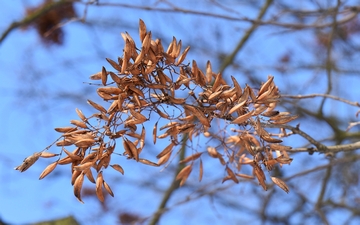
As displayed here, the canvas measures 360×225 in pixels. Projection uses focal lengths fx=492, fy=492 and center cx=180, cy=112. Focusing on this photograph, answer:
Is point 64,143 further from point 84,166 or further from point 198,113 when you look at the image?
point 198,113

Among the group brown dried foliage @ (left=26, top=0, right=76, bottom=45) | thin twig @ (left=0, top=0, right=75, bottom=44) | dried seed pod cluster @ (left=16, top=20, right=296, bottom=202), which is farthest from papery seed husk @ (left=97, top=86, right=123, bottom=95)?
brown dried foliage @ (left=26, top=0, right=76, bottom=45)

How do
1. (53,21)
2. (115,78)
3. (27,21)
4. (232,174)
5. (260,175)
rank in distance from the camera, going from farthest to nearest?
1. (53,21)
2. (27,21)
3. (232,174)
4. (260,175)
5. (115,78)

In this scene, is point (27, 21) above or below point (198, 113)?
above

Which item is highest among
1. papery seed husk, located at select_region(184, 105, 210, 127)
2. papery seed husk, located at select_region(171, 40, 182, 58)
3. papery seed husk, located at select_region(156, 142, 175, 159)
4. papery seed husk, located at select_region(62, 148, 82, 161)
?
papery seed husk, located at select_region(171, 40, 182, 58)

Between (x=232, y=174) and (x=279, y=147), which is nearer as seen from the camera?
(x=279, y=147)

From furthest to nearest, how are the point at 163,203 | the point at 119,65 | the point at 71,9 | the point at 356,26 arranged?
the point at 356,26 < the point at 71,9 < the point at 163,203 < the point at 119,65

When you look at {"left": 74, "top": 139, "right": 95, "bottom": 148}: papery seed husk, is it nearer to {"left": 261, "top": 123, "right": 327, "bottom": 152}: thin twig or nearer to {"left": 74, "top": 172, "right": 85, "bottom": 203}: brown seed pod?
{"left": 74, "top": 172, "right": 85, "bottom": 203}: brown seed pod

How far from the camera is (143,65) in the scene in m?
0.80

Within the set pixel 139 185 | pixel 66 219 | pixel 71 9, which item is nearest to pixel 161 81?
pixel 66 219

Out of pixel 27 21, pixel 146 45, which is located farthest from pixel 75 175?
pixel 27 21

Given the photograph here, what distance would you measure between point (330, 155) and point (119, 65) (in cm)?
52

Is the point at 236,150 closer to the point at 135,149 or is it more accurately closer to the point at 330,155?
the point at 330,155

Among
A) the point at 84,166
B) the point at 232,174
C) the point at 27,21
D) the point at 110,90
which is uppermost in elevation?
the point at 27,21

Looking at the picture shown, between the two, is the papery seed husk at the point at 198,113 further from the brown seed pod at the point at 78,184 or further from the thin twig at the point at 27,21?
the thin twig at the point at 27,21
